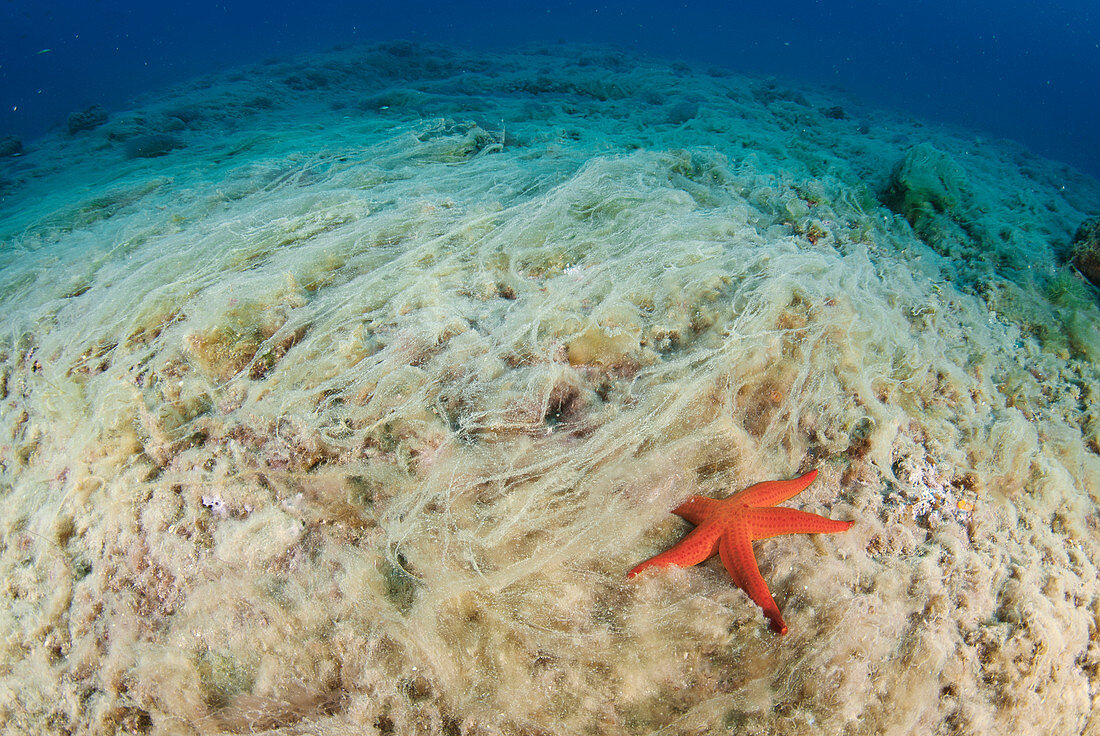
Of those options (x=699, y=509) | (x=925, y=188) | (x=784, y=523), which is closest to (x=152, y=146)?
(x=699, y=509)

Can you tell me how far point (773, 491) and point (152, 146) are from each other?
12718mm

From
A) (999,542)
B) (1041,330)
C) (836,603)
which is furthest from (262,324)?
(1041,330)

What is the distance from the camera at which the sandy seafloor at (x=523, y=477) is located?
1.73m

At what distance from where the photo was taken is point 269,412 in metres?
2.10

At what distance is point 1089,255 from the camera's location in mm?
4219

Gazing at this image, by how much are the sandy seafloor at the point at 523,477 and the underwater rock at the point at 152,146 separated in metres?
7.09

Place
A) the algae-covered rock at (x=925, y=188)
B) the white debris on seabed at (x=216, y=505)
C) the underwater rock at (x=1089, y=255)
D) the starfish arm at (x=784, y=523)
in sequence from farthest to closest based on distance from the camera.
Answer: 1. the algae-covered rock at (x=925, y=188)
2. the underwater rock at (x=1089, y=255)
3. the white debris on seabed at (x=216, y=505)
4. the starfish arm at (x=784, y=523)

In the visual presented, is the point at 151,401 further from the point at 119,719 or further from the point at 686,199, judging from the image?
the point at 686,199

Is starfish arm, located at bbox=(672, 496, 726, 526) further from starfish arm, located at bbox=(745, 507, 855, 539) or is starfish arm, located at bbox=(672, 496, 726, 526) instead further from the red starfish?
starfish arm, located at bbox=(745, 507, 855, 539)

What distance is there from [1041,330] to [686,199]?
9.47 feet

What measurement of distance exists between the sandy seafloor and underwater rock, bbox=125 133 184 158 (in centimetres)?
709

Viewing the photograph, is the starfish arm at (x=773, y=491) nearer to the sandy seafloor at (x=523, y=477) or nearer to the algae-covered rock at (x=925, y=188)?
the sandy seafloor at (x=523, y=477)

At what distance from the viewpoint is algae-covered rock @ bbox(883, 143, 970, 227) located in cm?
495

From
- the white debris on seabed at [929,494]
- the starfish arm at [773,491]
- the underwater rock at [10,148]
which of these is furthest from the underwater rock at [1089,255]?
the underwater rock at [10,148]
